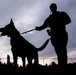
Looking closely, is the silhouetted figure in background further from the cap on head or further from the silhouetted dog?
the silhouetted dog

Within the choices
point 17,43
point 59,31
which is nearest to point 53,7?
point 59,31

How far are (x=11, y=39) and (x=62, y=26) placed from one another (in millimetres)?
4710

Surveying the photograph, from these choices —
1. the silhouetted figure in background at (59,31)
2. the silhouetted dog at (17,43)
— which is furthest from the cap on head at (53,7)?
the silhouetted dog at (17,43)

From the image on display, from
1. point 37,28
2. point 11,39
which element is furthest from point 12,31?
point 37,28

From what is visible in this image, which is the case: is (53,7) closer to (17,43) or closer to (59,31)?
(59,31)

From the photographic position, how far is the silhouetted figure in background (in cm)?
568

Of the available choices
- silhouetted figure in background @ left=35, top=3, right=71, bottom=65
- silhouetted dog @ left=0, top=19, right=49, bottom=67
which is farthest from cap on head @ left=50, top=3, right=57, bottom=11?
silhouetted dog @ left=0, top=19, right=49, bottom=67

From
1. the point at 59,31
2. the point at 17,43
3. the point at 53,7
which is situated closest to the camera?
the point at 59,31

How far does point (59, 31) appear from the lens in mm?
5762

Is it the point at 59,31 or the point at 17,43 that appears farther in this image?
the point at 17,43

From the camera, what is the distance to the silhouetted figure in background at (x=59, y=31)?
5676 millimetres

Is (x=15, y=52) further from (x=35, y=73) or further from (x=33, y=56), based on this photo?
(x=35, y=73)

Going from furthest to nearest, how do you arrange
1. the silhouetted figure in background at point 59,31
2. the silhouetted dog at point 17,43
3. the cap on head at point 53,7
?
the silhouetted dog at point 17,43 → the cap on head at point 53,7 → the silhouetted figure in background at point 59,31

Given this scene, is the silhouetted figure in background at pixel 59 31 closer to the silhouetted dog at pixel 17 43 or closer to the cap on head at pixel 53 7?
the cap on head at pixel 53 7
